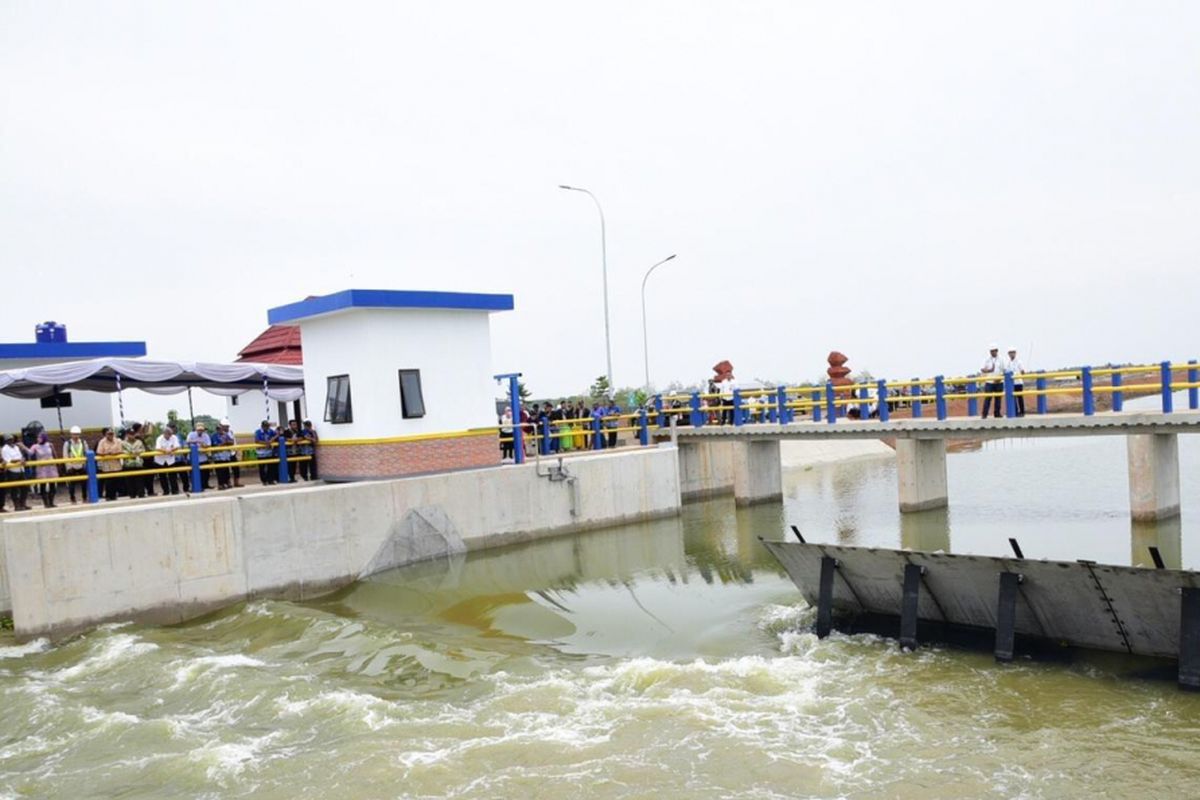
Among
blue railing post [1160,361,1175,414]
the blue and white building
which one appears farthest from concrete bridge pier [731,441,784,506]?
the blue and white building

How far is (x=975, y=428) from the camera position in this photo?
21344 millimetres

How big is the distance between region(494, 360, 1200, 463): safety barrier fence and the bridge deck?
0.91ft

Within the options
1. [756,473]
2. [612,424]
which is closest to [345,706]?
[612,424]

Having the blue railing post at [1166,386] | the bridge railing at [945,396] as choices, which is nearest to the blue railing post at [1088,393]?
the bridge railing at [945,396]

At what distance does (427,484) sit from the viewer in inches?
765

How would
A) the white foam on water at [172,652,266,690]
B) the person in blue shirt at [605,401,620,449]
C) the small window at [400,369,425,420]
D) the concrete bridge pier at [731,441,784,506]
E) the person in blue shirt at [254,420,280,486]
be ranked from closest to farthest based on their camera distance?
the white foam on water at [172,652,266,690] → the person in blue shirt at [254,420,280,486] → the small window at [400,369,425,420] → the person in blue shirt at [605,401,620,449] → the concrete bridge pier at [731,441,784,506]

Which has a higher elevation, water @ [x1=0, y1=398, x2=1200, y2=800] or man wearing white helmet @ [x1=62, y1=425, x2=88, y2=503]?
man wearing white helmet @ [x1=62, y1=425, x2=88, y2=503]

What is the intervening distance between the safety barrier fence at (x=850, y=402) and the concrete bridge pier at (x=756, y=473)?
31.1 inches

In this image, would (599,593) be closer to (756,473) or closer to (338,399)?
(338,399)

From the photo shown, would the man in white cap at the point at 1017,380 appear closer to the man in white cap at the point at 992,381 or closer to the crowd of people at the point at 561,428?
the man in white cap at the point at 992,381

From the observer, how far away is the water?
8.88m

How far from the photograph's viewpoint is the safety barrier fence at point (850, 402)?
1944 centimetres

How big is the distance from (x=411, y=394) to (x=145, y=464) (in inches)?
192

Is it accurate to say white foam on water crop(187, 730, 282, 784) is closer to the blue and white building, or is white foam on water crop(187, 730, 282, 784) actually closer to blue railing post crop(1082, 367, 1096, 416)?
the blue and white building
